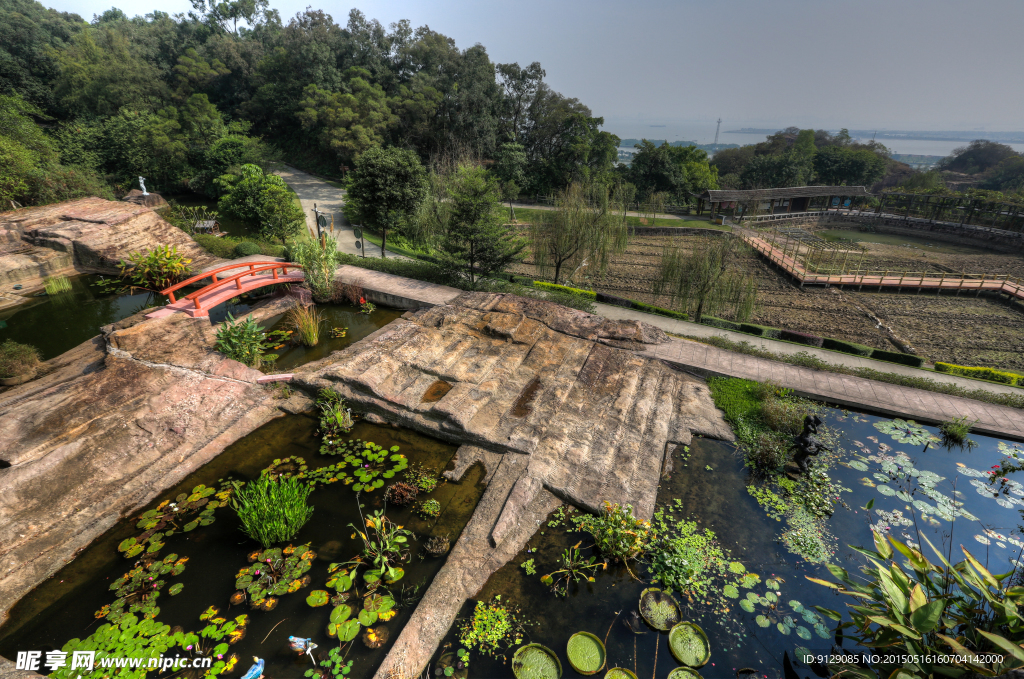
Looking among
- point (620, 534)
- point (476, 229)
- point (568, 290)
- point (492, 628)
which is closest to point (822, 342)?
point (568, 290)

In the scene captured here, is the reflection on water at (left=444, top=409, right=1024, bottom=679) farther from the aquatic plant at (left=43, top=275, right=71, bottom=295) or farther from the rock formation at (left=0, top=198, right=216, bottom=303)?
the rock formation at (left=0, top=198, right=216, bottom=303)

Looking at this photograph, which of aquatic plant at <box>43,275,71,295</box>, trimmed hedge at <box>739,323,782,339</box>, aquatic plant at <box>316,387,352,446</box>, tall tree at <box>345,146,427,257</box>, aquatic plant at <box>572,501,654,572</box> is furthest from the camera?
tall tree at <box>345,146,427,257</box>

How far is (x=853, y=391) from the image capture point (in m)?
10.7

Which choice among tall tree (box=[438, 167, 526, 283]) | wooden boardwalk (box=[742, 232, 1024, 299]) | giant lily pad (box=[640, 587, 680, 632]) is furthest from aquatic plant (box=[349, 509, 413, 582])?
wooden boardwalk (box=[742, 232, 1024, 299])

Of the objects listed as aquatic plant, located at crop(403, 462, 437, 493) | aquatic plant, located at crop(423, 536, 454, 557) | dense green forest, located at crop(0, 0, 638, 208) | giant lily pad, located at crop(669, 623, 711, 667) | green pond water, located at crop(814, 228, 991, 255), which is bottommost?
giant lily pad, located at crop(669, 623, 711, 667)

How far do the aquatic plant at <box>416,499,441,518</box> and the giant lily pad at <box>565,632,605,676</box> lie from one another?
9.37ft

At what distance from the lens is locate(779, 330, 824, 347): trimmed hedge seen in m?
13.0

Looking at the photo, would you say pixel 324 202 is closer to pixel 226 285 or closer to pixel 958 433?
pixel 226 285

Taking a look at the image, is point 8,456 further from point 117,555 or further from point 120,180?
point 120,180

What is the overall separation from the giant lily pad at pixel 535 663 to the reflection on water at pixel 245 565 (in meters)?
1.59

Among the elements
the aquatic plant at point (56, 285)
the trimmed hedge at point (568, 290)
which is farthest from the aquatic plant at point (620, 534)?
the aquatic plant at point (56, 285)

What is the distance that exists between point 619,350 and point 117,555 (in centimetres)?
1089

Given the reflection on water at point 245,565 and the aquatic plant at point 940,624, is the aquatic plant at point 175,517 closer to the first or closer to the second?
the reflection on water at point 245,565

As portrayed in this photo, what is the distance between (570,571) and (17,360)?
13.1 m
